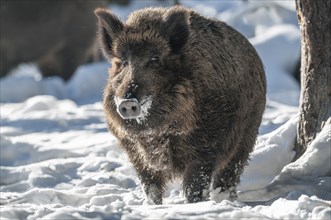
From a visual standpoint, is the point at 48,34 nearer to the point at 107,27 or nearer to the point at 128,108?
the point at 107,27

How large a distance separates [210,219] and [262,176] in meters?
2.84

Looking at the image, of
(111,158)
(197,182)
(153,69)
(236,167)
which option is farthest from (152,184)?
(111,158)

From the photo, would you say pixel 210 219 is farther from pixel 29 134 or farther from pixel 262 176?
pixel 29 134

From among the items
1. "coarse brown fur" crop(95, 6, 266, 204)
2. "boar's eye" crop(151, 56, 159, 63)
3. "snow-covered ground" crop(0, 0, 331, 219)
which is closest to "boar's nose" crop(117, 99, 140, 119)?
"coarse brown fur" crop(95, 6, 266, 204)

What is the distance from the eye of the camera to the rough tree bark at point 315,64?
656 cm

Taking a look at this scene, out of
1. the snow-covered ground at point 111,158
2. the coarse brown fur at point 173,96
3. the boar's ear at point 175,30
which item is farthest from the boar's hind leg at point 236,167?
the boar's ear at point 175,30

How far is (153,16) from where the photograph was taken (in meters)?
5.86

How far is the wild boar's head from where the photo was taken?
5531mm

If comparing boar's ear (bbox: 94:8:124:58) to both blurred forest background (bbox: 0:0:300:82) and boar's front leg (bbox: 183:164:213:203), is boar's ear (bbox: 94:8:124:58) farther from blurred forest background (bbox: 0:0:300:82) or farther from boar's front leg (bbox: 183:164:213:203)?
blurred forest background (bbox: 0:0:300:82)

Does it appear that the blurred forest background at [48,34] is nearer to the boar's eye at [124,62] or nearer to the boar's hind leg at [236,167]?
the boar's hind leg at [236,167]

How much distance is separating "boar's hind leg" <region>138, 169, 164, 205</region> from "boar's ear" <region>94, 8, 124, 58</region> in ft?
3.02

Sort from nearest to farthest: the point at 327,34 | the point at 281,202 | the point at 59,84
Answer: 1. the point at 281,202
2. the point at 327,34
3. the point at 59,84

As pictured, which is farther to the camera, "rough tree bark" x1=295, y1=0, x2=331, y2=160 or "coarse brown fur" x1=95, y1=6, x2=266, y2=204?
"rough tree bark" x1=295, y1=0, x2=331, y2=160

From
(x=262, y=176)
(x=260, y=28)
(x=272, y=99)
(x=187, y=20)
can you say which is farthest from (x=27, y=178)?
(x=260, y=28)
